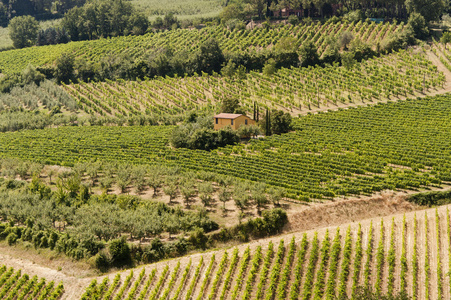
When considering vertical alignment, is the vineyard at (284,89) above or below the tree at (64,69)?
below

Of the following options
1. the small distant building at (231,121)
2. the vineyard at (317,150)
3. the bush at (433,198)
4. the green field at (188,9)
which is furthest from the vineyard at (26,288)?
the green field at (188,9)

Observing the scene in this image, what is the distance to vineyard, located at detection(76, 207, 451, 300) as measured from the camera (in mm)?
35656

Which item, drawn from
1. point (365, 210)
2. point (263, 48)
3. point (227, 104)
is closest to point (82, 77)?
point (263, 48)

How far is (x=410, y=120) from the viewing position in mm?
75062

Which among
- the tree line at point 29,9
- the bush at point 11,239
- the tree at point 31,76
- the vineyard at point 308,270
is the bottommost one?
the vineyard at point 308,270

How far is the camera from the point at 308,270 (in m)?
37.2

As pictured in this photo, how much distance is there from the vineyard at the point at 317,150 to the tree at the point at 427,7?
1660 inches

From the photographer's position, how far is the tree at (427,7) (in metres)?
117

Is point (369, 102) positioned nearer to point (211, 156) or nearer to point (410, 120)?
point (410, 120)

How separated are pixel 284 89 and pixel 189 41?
49.0 meters

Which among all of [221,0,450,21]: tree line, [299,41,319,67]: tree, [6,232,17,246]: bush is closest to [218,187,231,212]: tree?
[6,232,17,246]: bush

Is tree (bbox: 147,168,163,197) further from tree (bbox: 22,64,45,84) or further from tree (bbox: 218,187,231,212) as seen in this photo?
tree (bbox: 22,64,45,84)

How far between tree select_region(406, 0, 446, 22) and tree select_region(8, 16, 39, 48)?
12328cm

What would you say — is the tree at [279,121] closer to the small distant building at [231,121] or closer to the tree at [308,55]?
the small distant building at [231,121]
